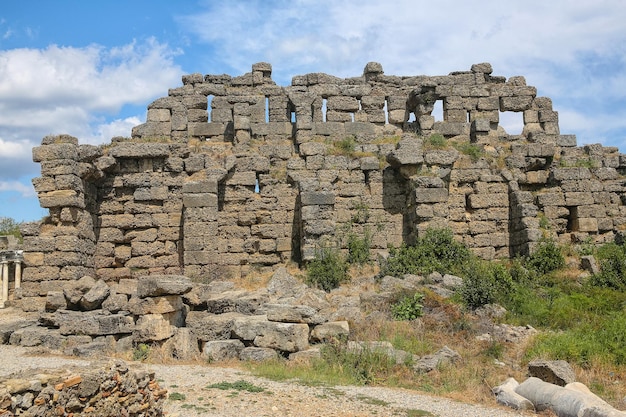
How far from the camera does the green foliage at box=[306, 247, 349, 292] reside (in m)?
15.0

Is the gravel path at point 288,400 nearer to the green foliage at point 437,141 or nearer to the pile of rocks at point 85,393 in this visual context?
the pile of rocks at point 85,393

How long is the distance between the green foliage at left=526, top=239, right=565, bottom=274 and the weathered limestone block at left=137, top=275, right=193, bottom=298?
855 cm

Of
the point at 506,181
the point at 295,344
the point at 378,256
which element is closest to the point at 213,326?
the point at 295,344

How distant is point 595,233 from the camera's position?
56.6 ft

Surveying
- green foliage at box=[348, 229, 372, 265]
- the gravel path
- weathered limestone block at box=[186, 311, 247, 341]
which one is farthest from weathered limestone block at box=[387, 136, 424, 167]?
the gravel path

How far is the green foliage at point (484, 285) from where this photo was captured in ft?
43.9

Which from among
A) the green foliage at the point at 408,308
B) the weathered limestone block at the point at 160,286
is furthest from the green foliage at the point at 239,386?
the green foliage at the point at 408,308

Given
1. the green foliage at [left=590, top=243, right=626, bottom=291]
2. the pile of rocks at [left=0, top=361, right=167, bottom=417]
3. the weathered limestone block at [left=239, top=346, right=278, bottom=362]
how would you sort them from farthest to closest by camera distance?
the green foliage at [left=590, top=243, right=626, bottom=291] → the weathered limestone block at [left=239, top=346, right=278, bottom=362] → the pile of rocks at [left=0, top=361, right=167, bottom=417]

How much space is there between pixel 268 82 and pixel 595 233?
9.87 m

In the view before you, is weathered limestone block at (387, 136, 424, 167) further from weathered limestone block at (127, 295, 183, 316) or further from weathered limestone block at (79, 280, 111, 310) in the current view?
weathered limestone block at (79, 280, 111, 310)

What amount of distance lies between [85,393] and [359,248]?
10619 mm

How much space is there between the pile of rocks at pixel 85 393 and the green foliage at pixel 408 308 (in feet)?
19.9

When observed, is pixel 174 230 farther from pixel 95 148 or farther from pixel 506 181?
pixel 506 181

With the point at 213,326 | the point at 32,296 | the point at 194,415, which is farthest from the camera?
the point at 32,296
